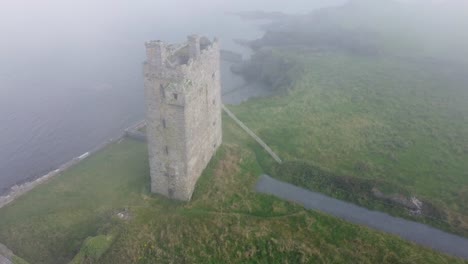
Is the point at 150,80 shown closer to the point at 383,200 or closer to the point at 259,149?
the point at 259,149

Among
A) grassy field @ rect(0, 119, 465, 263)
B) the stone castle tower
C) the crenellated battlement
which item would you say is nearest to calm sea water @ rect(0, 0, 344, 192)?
grassy field @ rect(0, 119, 465, 263)

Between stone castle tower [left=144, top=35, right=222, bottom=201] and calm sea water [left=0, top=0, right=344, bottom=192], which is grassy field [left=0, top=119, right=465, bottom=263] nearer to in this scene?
stone castle tower [left=144, top=35, right=222, bottom=201]

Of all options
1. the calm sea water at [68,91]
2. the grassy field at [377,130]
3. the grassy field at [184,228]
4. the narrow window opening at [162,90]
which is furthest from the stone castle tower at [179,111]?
the calm sea water at [68,91]

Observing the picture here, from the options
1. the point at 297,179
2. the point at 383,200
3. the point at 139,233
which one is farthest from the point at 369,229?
the point at 139,233

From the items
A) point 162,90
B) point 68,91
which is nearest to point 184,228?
point 162,90

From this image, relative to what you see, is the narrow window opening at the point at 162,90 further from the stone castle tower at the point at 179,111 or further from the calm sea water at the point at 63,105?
the calm sea water at the point at 63,105

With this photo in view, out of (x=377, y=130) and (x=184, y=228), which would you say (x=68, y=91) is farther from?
(x=377, y=130)
